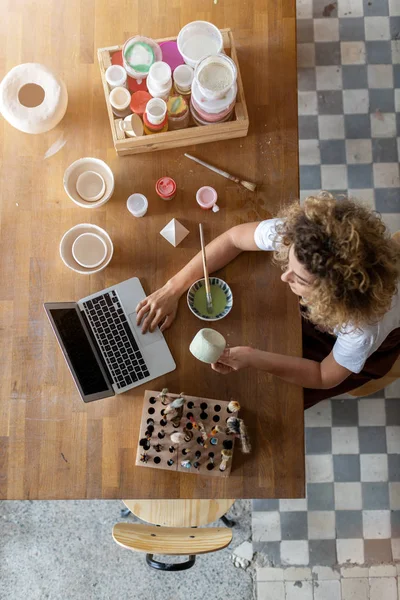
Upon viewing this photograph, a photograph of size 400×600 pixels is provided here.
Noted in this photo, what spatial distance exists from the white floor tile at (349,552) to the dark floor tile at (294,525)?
14 centimetres

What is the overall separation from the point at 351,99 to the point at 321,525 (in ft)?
5.91

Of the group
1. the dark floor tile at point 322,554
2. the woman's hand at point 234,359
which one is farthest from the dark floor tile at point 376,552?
the woman's hand at point 234,359

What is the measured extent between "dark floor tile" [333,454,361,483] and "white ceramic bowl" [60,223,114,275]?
1.32 meters

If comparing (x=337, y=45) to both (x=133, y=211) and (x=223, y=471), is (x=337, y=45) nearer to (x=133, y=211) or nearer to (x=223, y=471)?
(x=133, y=211)

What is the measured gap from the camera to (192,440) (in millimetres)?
1377

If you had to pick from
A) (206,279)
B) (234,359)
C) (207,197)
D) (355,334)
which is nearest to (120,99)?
(207,197)

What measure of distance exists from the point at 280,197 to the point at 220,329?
1.33 feet

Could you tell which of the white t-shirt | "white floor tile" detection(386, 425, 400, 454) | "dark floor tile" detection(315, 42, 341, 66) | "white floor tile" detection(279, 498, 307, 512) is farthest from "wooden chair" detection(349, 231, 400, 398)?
"dark floor tile" detection(315, 42, 341, 66)

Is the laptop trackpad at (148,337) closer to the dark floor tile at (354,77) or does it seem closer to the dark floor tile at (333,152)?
the dark floor tile at (333,152)

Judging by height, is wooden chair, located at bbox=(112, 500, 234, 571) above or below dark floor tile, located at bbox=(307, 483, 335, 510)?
above

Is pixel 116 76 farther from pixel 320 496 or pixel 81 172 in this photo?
pixel 320 496

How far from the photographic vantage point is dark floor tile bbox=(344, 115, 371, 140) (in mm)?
2312

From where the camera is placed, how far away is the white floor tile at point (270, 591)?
209 centimetres

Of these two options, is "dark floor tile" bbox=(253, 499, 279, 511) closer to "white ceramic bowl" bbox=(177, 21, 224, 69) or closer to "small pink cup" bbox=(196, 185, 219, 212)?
"small pink cup" bbox=(196, 185, 219, 212)
